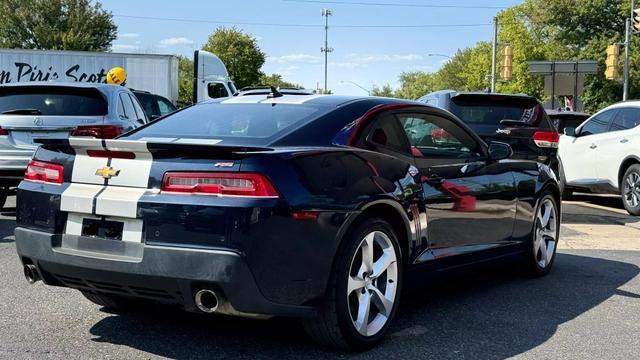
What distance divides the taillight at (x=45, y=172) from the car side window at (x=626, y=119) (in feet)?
29.7

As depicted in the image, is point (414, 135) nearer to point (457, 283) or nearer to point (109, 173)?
point (457, 283)

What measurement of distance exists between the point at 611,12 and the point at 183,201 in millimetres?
58212

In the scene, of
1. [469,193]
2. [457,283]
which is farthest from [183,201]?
[457,283]

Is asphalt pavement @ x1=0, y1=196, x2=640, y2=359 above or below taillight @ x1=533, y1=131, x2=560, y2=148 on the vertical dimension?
below

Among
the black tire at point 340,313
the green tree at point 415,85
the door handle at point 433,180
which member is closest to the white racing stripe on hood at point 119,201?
the black tire at point 340,313

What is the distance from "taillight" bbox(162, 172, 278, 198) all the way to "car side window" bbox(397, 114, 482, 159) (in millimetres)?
1463

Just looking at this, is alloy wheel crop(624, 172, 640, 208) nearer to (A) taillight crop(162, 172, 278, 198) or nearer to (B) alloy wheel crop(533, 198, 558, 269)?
(B) alloy wheel crop(533, 198, 558, 269)

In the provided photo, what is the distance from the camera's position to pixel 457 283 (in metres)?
5.75

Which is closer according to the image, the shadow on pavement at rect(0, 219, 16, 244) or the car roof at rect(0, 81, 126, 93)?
the shadow on pavement at rect(0, 219, 16, 244)

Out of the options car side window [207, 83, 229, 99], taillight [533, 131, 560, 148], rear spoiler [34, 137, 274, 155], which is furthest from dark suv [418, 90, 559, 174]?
car side window [207, 83, 229, 99]

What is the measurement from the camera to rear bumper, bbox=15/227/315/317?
129 inches

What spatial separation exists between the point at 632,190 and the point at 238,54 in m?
58.3

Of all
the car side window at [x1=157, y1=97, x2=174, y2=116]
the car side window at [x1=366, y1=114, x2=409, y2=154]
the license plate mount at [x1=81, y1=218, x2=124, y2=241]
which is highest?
the car side window at [x1=157, y1=97, x2=174, y2=116]

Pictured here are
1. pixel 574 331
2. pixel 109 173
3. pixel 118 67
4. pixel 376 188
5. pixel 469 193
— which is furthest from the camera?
pixel 118 67
